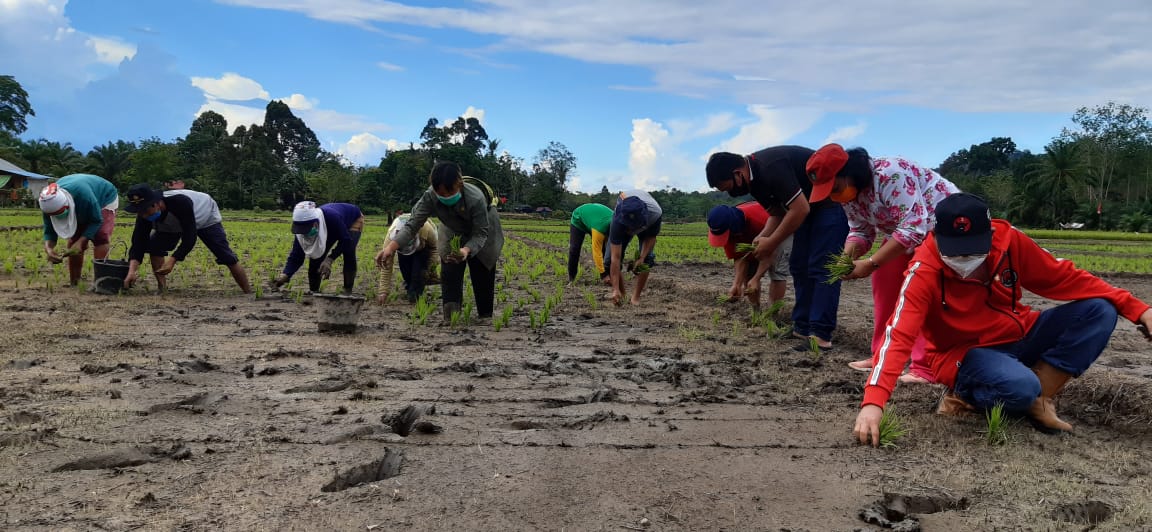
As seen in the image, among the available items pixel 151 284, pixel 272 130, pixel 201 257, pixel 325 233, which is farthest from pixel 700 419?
pixel 272 130

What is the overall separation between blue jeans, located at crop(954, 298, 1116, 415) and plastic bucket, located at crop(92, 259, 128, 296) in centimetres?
739

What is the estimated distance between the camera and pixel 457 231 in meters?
5.87

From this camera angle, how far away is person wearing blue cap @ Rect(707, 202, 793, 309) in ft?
18.4

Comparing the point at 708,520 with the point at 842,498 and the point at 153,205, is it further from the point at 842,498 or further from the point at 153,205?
the point at 153,205

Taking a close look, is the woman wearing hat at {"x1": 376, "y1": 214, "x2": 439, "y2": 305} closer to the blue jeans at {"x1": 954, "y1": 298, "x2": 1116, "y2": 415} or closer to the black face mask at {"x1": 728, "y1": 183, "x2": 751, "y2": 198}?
the black face mask at {"x1": 728, "y1": 183, "x2": 751, "y2": 198}

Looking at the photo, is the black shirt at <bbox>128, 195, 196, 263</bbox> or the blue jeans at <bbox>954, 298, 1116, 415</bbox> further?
the black shirt at <bbox>128, 195, 196, 263</bbox>

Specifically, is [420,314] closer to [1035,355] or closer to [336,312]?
[336,312]

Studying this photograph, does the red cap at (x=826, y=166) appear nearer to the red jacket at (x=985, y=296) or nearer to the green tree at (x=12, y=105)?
the red jacket at (x=985, y=296)

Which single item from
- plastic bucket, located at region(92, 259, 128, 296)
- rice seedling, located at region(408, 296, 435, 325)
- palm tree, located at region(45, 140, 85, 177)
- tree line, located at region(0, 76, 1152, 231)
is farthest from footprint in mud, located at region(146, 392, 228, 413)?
palm tree, located at region(45, 140, 85, 177)

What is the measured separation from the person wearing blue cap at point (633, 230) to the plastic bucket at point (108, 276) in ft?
16.1

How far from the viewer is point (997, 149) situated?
80.6 metres

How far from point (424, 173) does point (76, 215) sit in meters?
43.7

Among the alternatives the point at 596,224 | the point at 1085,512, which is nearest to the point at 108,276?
the point at 596,224

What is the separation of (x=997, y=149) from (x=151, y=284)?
9081 cm
